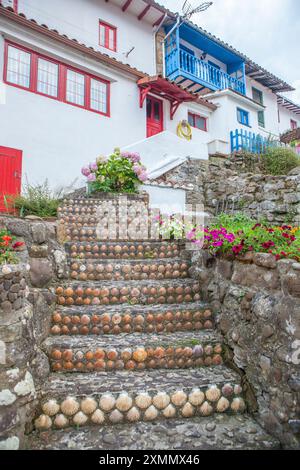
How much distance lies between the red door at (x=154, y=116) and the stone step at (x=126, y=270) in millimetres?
7369

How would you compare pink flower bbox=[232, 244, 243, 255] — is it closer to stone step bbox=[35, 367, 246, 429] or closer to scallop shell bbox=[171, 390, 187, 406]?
stone step bbox=[35, 367, 246, 429]

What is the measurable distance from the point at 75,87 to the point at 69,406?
8.12m

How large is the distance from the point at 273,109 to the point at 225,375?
17.0m

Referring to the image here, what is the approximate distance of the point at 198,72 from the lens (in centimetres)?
1153

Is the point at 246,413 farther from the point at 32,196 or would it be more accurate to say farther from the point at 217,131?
the point at 217,131

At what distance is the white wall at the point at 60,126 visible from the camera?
654cm

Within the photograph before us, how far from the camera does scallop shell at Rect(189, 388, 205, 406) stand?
1.83 metres

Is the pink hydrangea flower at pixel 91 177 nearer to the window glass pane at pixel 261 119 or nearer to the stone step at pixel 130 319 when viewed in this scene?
the stone step at pixel 130 319

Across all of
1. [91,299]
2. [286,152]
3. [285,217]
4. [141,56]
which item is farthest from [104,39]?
[91,299]

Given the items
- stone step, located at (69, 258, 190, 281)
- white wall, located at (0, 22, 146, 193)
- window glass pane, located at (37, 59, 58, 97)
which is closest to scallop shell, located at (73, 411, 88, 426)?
stone step, located at (69, 258, 190, 281)

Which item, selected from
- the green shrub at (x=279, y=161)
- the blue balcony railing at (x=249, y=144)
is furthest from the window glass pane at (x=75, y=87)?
the green shrub at (x=279, y=161)

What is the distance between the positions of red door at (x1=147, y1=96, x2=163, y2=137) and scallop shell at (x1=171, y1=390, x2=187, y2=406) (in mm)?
8949

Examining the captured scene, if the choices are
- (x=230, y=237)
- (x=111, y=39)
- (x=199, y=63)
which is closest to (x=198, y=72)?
(x=199, y=63)

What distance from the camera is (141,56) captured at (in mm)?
10094
